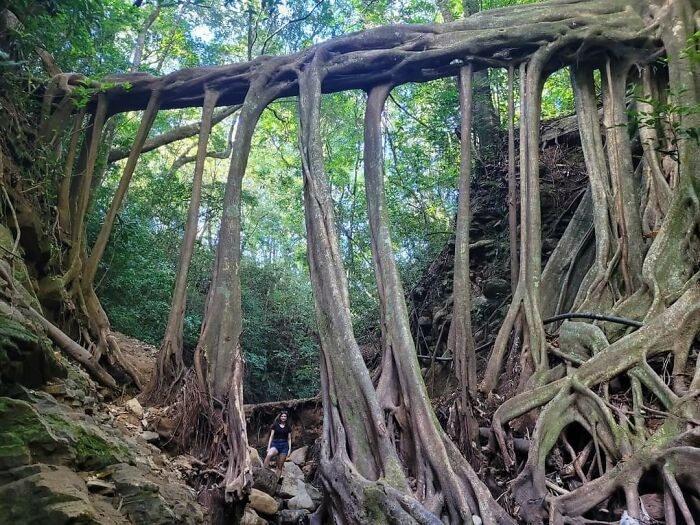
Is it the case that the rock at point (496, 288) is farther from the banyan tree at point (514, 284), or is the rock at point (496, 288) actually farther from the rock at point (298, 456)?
the rock at point (298, 456)

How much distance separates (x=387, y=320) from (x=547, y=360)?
1320 mm

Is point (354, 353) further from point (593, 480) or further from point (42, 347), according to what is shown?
point (42, 347)

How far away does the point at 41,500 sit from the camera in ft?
7.51

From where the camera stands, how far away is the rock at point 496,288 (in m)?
6.83

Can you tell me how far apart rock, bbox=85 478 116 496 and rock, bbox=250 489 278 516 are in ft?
6.61

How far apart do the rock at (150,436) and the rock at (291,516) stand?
1.25 m

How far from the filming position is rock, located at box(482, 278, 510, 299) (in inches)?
269

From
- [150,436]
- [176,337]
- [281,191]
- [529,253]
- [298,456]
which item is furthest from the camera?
[281,191]

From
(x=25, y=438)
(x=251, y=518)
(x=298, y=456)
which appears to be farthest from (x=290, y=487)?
(x=25, y=438)

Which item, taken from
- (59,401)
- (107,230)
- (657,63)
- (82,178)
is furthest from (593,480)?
(82,178)

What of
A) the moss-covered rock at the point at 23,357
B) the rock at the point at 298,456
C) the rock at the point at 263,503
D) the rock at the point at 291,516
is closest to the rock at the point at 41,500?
the moss-covered rock at the point at 23,357

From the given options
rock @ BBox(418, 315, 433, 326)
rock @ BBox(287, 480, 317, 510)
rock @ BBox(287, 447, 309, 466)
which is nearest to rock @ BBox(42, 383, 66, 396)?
rock @ BBox(287, 480, 317, 510)

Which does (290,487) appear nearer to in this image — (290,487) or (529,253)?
(290,487)

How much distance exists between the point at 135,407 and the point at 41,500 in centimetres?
255
